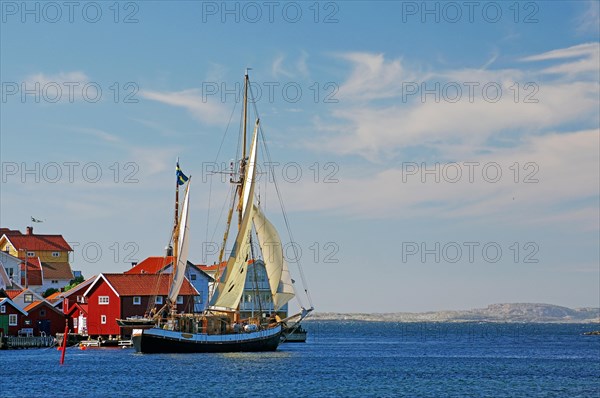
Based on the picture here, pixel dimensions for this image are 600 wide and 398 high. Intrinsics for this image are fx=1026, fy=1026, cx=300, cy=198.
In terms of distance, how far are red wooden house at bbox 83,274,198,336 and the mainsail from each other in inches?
750

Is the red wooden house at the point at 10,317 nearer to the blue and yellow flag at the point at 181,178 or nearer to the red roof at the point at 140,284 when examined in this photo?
→ the red roof at the point at 140,284

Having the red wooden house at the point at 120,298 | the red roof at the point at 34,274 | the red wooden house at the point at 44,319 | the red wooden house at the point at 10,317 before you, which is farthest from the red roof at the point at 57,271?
the red wooden house at the point at 120,298

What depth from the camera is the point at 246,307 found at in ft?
388

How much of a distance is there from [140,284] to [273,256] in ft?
71.6

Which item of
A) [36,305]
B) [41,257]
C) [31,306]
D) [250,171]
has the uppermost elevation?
[250,171]

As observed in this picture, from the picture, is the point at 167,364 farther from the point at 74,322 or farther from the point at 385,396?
the point at 74,322

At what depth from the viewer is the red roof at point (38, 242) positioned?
146250mm

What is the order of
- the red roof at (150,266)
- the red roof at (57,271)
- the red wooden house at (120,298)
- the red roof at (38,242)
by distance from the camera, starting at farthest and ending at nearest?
the red roof at (38,242)
the red roof at (57,271)
the red roof at (150,266)
the red wooden house at (120,298)

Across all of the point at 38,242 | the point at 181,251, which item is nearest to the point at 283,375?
the point at 181,251

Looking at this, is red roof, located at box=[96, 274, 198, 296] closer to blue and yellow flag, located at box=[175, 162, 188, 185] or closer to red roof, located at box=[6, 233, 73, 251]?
blue and yellow flag, located at box=[175, 162, 188, 185]

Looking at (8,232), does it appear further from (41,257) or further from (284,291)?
(284,291)

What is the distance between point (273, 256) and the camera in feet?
294

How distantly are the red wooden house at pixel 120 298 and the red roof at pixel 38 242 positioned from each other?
41.2 m

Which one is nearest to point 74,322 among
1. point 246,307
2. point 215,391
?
point 246,307
